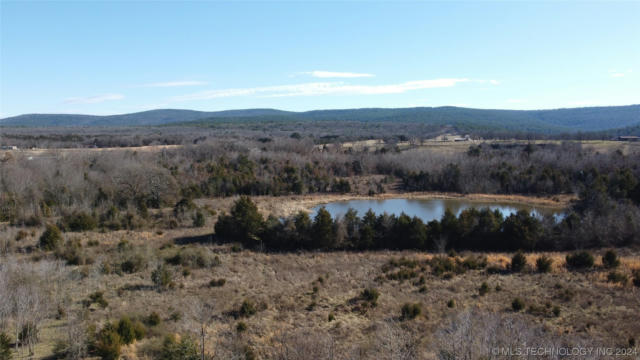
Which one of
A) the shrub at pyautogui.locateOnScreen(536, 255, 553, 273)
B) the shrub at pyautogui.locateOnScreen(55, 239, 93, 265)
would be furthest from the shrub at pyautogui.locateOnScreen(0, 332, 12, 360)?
the shrub at pyautogui.locateOnScreen(536, 255, 553, 273)

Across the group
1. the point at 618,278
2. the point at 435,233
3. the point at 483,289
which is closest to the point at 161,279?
the point at 483,289

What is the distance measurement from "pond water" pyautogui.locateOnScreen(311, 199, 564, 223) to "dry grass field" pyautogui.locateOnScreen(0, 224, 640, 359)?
18785 millimetres

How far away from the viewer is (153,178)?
143 feet

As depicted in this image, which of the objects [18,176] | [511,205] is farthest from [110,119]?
[511,205]

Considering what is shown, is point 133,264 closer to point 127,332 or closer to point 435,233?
point 127,332

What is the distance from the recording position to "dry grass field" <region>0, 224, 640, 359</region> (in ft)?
43.5

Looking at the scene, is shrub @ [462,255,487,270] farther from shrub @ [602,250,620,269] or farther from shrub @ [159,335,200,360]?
shrub @ [159,335,200,360]

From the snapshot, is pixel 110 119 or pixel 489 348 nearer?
pixel 489 348

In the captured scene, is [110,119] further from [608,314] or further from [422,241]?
[608,314]

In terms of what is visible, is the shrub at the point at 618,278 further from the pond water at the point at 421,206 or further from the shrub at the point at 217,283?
the pond water at the point at 421,206

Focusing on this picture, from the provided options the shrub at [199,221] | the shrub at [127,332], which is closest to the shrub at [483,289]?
the shrub at [127,332]

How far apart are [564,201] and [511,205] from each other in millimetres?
6542

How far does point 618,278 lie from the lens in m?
19.6

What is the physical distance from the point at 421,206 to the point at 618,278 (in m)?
29.5
